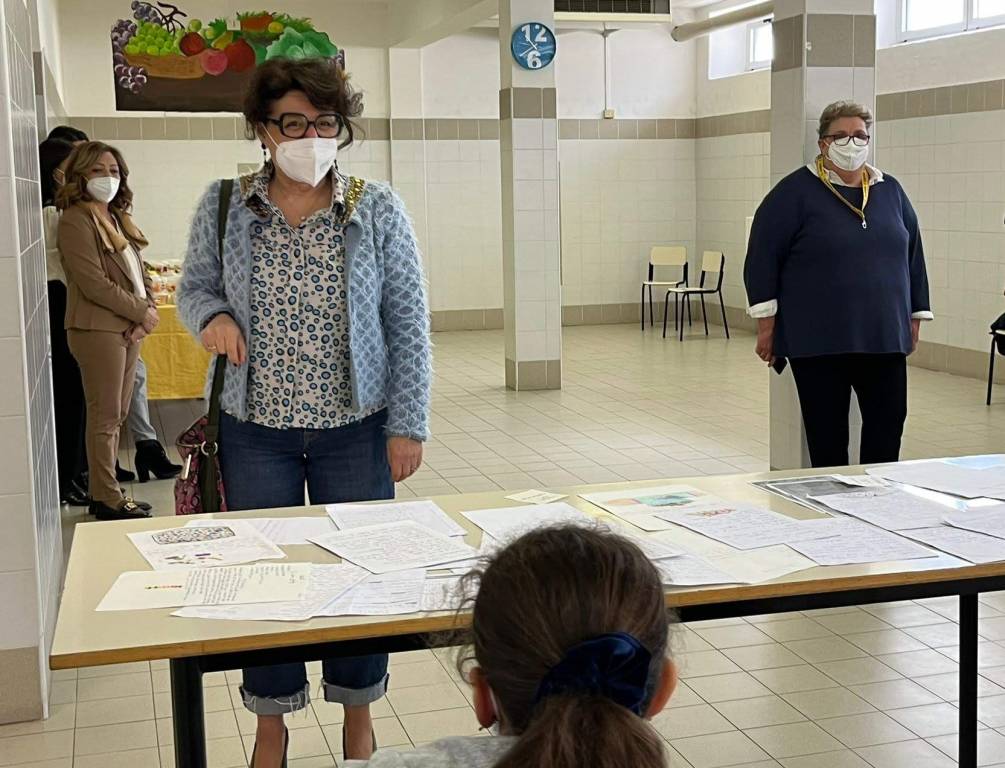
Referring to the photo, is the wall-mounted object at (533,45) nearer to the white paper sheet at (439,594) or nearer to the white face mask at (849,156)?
the white face mask at (849,156)

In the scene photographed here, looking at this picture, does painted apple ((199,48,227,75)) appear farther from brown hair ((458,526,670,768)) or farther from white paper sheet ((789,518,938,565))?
brown hair ((458,526,670,768))

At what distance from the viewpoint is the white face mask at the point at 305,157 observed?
9.43 ft

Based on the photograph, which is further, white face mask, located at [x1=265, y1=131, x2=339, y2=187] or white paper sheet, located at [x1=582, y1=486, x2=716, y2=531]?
white face mask, located at [x1=265, y1=131, x2=339, y2=187]

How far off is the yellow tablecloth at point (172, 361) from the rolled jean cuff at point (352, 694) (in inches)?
199

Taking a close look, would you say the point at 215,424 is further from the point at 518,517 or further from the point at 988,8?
the point at 988,8

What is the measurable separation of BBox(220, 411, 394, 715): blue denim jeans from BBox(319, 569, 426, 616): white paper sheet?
72cm

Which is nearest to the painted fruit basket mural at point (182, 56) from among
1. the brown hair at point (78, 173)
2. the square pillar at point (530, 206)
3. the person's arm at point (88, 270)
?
the square pillar at point (530, 206)

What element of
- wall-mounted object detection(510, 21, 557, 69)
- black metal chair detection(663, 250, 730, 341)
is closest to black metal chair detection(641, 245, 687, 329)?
black metal chair detection(663, 250, 730, 341)

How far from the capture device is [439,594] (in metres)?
2.21

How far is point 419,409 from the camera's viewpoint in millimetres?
3010

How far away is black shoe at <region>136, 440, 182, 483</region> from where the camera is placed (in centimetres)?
688

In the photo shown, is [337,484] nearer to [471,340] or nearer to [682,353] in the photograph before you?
[682,353]

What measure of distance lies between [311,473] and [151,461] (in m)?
4.13

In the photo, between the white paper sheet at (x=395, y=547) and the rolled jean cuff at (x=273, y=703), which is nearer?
the white paper sheet at (x=395, y=547)
